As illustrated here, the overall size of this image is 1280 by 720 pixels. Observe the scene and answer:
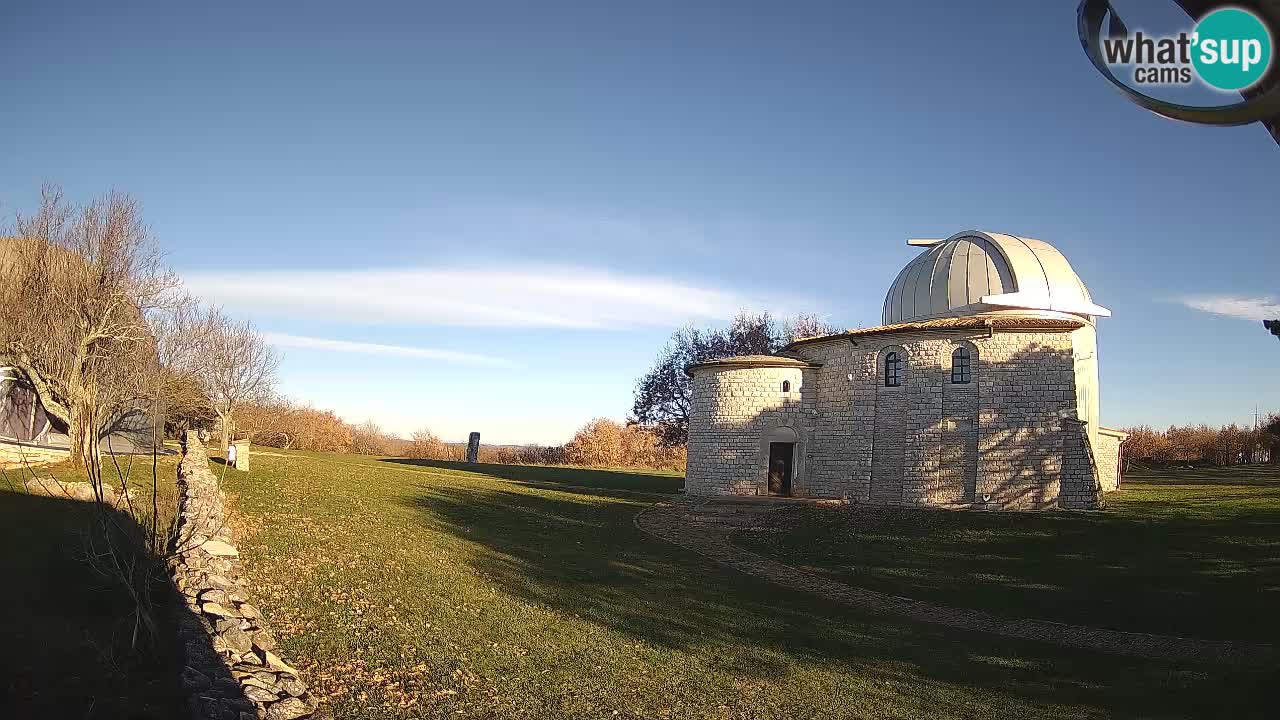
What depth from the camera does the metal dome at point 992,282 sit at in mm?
25531

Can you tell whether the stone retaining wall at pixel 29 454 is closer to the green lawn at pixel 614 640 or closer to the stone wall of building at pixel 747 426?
the green lawn at pixel 614 640

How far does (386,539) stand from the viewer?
14.1 m

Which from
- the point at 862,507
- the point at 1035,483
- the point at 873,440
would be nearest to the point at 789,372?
the point at 873,440

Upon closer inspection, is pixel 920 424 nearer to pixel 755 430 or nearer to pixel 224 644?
pixel 755 430

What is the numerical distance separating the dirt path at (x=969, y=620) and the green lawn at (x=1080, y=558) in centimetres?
47

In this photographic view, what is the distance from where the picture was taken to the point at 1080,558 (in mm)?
15859

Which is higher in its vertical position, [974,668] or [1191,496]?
[1191,496]

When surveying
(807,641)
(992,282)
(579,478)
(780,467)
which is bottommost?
(807,641)

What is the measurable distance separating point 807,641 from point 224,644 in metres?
6.95

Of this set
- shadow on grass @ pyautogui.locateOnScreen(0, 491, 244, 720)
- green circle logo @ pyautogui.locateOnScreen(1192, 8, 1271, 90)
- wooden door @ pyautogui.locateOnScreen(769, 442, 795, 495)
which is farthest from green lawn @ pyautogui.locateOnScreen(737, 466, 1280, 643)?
green circle logo @ pyautogui.locateOnScreen(1192, 8, 1271, 90)

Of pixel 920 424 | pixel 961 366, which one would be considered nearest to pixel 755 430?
pixel 920 424

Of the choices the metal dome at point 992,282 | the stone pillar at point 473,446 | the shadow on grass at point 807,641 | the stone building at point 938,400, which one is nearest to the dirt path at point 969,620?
the shadow on grass at point 807,641

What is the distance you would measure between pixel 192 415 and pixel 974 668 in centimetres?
2996

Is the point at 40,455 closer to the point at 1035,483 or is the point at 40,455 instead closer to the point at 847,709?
the point at 847,709
